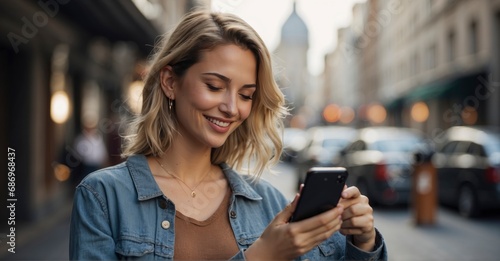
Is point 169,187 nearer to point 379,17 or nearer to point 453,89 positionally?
point 453,89

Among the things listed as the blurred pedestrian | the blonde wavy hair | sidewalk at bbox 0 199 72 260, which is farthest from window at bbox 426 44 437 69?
the blonde wavy hair

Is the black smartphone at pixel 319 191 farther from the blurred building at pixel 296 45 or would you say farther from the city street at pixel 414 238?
the blurred building at pixel 296 45

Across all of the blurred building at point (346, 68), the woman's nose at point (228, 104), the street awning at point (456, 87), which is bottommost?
the woman's nose at point (228, 104)

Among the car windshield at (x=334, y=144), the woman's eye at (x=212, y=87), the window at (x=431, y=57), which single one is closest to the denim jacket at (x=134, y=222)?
the woman's eye at (x=212, y=87)

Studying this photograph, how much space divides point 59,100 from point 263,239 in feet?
39.3

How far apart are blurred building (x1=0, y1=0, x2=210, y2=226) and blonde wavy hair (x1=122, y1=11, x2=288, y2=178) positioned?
5.88 metres

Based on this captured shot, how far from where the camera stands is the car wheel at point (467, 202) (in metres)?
11.0

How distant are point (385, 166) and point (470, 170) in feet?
5.97

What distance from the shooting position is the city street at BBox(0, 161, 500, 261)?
7984 millimetres

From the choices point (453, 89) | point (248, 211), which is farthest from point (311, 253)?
point (453, 89)

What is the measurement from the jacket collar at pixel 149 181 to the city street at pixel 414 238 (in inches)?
170

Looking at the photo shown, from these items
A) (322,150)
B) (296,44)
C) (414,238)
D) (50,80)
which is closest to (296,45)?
(296,44)

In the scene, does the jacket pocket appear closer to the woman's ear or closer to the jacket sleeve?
the jacket sleeve

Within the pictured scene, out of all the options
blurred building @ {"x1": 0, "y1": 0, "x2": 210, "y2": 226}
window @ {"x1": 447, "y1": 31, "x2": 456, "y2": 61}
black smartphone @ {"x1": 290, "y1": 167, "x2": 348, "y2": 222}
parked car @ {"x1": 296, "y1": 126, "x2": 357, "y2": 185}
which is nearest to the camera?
black smartphone @ {"x1": 290, "y1": 167, "x2": 348, "y2": 222}
